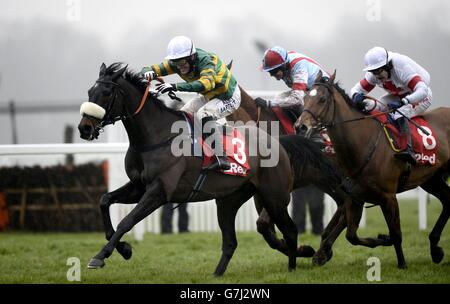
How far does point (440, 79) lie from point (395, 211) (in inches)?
Answer: 319

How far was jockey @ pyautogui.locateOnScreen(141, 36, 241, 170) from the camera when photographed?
6.62 meters

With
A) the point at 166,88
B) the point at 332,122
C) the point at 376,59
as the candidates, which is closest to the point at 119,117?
the point at 166,88

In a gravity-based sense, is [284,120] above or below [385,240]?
above

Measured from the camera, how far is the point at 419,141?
731 centimetres

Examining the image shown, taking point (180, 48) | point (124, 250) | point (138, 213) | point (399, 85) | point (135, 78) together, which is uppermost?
point (180, 48)

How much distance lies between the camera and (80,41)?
1747 cm

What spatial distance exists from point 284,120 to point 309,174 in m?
0.69

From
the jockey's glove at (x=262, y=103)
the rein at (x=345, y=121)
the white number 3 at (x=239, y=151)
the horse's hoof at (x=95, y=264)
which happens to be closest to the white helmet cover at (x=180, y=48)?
the white number 3 at (x=239, y=151)

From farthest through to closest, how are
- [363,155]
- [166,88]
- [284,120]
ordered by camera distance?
[284,120] < [363,155] < [166,88]

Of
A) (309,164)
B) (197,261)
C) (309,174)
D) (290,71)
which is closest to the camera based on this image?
(309,164)

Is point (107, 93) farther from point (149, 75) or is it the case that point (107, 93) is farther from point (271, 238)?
point (271, 238)

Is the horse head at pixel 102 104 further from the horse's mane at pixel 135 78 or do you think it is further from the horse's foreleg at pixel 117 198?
the horse's foreleg at pixel 117 198

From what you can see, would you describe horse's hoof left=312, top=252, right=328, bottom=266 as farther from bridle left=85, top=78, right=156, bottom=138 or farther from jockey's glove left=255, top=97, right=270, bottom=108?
bridle left=85, top=78, right=156, bottom=138
